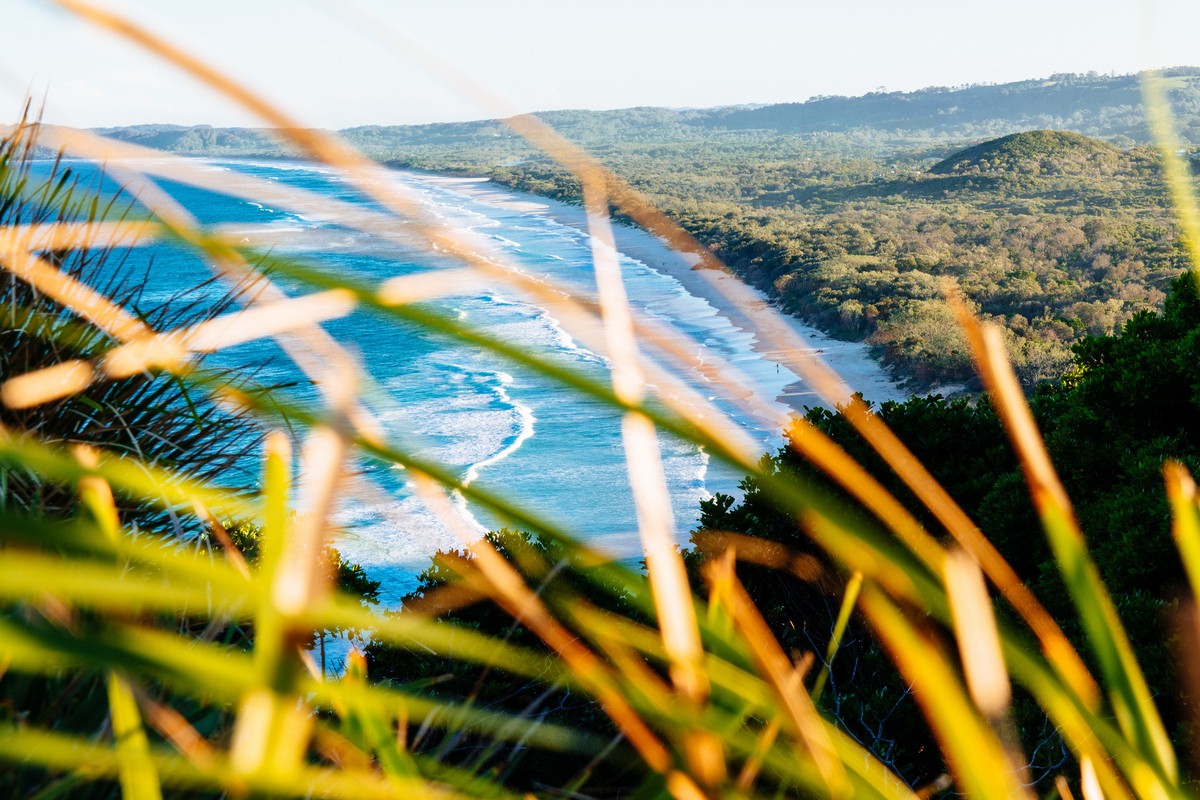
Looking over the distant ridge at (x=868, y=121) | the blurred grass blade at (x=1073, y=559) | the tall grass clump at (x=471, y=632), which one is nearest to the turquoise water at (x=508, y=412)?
the tall grass clump at (x=471, y=632)

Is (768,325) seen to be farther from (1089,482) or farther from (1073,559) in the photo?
(1073,559)

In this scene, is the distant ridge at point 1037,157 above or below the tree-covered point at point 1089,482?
above

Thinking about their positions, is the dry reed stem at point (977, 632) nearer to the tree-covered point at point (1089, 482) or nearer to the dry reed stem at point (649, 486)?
the dry reed stem at point (649, 486)

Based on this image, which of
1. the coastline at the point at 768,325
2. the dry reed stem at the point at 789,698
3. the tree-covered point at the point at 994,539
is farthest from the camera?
the coastline at the point at 768,325

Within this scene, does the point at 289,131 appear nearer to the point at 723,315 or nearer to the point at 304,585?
the point at 304,585

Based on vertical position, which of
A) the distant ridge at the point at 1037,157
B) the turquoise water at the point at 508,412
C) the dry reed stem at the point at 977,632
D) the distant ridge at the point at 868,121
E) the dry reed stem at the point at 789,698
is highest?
the distant ridge at the point at 868,121

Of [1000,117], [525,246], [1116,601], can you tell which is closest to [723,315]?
[525,246]

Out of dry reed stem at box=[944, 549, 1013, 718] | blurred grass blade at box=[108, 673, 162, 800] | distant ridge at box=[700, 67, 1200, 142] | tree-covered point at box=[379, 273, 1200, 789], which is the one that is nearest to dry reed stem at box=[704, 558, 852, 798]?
dry reed stem at box=[944, 549, 1013, 718]
